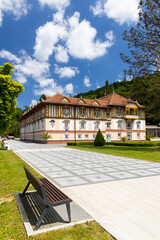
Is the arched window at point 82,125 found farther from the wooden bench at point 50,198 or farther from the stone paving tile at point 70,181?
the wooden bench at point 50,198

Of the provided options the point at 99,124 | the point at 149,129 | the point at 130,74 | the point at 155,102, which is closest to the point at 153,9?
the point at 130,74

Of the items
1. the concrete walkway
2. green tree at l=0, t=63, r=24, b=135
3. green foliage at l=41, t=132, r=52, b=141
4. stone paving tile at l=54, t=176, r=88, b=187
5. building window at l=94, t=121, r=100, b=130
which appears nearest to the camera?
the concrete walkway

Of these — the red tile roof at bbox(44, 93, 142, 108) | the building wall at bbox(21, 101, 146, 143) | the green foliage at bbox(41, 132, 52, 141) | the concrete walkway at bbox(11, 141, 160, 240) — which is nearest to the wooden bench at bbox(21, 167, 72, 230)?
the concrete walkway at bbox(11, 141, 160, 240)

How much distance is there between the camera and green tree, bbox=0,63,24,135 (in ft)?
44.1

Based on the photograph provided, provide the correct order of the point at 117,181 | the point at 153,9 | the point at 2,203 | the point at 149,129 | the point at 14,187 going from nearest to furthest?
the point at 2,203, the point at 14,187, the point at 117,181, the point at 153,9, the point at 149,129

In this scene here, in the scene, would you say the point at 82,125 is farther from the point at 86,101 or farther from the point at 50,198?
the point at 50,198

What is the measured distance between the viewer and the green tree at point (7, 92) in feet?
44.1

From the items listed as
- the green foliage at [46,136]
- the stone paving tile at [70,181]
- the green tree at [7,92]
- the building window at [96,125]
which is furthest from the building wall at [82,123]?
the stone paving tile at [70,181]

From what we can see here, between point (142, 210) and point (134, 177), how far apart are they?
3.36 meters

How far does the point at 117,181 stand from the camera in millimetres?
6828

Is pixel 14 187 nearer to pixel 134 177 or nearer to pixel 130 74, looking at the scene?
pixel 134 177

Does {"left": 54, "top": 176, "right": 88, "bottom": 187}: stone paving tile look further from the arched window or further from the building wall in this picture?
the arched window

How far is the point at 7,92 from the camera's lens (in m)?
13.6

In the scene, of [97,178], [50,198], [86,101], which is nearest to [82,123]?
[86,101]
